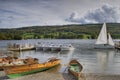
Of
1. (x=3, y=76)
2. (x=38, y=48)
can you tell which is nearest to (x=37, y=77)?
(x=3, y=76)

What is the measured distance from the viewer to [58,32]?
10675cm

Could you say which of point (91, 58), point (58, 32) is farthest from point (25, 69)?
point (58, 32)

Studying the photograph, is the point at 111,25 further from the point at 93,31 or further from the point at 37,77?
the point at 37,77

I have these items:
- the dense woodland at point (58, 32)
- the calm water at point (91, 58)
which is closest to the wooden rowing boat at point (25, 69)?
the calm water at point (91, 58)

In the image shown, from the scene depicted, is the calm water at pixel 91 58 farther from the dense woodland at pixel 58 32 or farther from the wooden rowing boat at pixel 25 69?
the dense woodland at pixel 58 32

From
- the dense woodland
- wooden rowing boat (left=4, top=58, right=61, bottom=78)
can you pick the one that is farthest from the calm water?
the dense woodland

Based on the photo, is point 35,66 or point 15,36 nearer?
point 35,66

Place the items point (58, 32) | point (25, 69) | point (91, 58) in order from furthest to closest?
point (58, 32) → point (91, 58) → point (25, 69)

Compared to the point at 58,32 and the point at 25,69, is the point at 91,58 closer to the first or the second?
the point at 25,69

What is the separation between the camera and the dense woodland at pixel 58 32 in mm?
90062

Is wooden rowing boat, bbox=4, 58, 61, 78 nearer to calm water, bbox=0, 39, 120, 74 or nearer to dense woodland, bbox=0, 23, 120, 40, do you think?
calm water, bbox=0, 39, 120, 74

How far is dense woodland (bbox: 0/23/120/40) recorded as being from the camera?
90.1 m

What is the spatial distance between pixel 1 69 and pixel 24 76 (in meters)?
2.51

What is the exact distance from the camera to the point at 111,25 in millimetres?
79000
